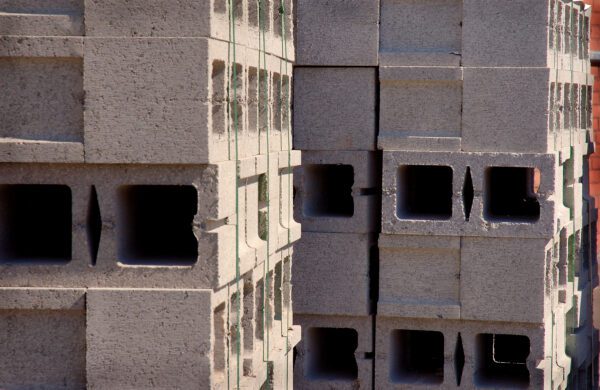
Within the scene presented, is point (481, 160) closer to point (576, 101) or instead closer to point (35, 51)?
point (576, 101)

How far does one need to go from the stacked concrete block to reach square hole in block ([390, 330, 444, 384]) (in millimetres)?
225

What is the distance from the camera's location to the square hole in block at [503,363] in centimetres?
852

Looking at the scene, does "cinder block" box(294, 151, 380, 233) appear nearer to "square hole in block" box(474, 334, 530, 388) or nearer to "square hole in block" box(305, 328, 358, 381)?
→ "square hole in block" box(305, 328, 358, 381)

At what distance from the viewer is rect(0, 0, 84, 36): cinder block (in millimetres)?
5500

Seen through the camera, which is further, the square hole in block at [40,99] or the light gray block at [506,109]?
the light gray block at [506,109]

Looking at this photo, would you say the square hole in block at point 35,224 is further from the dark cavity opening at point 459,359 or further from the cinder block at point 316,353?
the dark cavity opening at point 459,359

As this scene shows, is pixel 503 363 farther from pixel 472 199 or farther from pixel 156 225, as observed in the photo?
pixel 156 225

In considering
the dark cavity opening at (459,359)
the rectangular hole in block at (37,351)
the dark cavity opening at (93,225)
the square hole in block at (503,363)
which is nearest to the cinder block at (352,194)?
the dark cavity opening at (459,359)

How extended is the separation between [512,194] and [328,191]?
159cm

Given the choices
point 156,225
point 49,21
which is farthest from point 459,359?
point 49,21

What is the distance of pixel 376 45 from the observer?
840 cm

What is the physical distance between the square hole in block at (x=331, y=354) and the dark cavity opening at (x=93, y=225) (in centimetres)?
311

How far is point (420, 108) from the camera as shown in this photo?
8367 millimetres

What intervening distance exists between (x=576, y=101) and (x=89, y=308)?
18.3 ft
